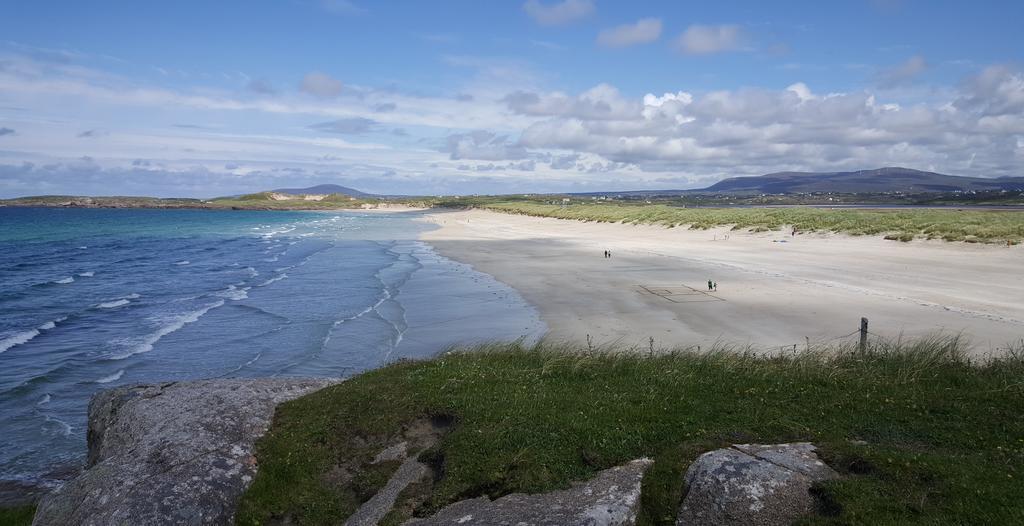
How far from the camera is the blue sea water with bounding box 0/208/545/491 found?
15.7 meters

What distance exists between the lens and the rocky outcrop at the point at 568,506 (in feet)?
20.9

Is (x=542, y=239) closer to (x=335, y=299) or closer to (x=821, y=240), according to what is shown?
(x=821, y=240)

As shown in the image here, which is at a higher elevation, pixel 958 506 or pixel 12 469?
pixel 958 506

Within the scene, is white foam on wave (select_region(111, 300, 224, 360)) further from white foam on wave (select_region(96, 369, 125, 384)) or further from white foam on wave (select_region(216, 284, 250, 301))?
white foam on wave (select_region(96, 369, 125, 384))

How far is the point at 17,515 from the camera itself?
9.66 meters

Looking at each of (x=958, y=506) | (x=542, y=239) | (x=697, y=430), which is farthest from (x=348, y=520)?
(x=542, y=239)

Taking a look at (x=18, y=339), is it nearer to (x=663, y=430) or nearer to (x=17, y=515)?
(x=17, y=515)

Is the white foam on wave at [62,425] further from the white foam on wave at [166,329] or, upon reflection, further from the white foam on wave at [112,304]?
the white foam on wave at [112,304]

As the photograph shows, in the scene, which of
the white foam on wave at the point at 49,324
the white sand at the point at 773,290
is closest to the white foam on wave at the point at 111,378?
the white foam on wave at the point at 49,324

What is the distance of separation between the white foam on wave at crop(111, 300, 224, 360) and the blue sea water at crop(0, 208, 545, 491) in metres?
0.06

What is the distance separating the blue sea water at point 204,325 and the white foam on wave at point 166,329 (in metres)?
0.06

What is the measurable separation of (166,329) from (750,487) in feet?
77.0

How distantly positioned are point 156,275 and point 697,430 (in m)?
43.1

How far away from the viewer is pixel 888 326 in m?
18.4
